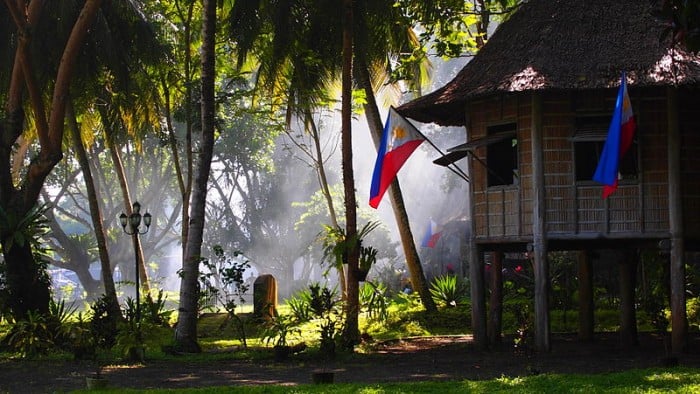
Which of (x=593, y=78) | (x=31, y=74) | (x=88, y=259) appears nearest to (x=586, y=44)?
(x=593, y=78)

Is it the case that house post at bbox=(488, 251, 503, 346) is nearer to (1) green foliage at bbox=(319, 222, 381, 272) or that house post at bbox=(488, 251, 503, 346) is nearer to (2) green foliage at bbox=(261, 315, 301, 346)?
(1) green foliage at bbox=(319, 222, 381, 272)

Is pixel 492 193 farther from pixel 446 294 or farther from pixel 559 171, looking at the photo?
pixel 446 294

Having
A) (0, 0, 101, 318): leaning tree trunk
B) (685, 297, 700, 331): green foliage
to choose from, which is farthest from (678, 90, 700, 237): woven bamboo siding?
(0, 0, 101, 318): leaning tree trunk

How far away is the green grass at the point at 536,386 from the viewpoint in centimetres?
1141

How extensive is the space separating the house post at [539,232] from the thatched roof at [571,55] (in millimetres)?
645

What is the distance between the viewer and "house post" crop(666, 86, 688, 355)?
15.7 metres

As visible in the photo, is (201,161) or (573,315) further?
(573,315)

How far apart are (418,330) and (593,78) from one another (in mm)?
9115

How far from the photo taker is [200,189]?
18.7 m

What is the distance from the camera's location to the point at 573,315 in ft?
78.6

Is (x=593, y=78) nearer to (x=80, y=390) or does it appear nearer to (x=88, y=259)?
(x=80, y=390)

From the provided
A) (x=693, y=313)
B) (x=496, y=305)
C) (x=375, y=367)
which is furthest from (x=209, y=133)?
(x=693, y=313)

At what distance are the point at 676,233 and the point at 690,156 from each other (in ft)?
4.38

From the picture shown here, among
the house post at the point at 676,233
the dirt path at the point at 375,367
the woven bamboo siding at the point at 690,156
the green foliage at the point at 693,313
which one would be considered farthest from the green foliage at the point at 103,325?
the green foliage at the point at 693,313
